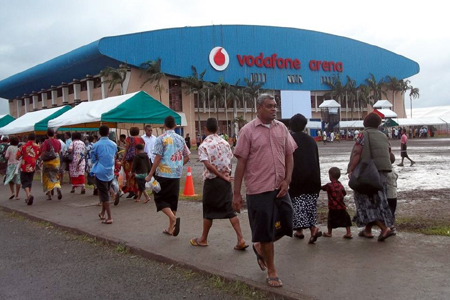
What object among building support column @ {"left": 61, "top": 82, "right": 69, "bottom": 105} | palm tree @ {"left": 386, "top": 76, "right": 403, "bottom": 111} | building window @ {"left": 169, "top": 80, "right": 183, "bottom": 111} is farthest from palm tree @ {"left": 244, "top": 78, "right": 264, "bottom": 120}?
palm tree @ {"left": 386, "top": 76, "right": 403, "bottom": 111}

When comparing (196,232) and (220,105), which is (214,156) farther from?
(220,105)

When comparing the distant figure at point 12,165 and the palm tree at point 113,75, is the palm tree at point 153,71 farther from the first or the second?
the distant figure at point 12,165

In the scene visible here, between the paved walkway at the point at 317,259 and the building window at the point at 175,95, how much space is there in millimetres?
45533

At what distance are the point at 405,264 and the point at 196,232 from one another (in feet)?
11.1

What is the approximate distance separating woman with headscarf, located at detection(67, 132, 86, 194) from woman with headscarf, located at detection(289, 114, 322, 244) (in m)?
8.41

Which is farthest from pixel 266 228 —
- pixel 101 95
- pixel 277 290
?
pixel 101 95

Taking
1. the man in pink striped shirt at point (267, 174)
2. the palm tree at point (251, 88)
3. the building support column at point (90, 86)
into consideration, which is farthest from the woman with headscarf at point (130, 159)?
the palm tree at point (251, 88)

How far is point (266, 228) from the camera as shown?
474 cm

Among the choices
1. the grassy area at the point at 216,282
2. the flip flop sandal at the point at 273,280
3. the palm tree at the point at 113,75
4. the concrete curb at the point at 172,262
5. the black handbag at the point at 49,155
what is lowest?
the grassy area at the point at 216,282

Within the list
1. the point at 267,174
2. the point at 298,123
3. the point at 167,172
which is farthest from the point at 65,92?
the point at 267,174

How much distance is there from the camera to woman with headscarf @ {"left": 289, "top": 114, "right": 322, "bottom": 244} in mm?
6381

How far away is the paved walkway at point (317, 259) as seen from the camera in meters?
4.56

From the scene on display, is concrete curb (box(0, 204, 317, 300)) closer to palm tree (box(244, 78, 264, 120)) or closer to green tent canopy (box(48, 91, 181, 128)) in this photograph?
green tent canopy (box(48, 91, 181, 128))

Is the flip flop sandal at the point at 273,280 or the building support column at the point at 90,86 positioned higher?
the building support column at the point at 90,86
